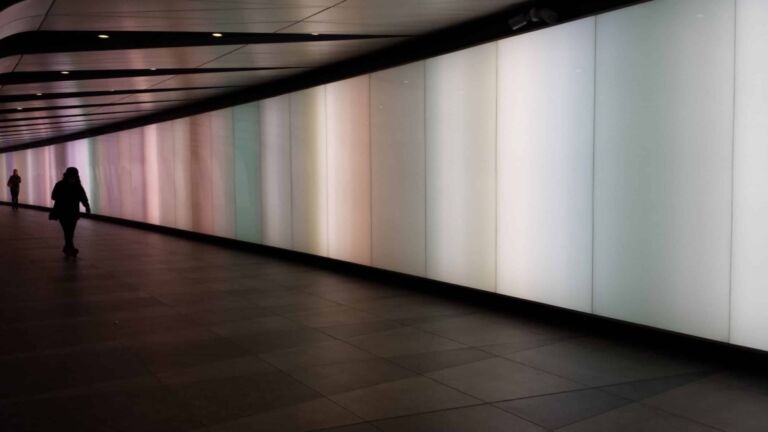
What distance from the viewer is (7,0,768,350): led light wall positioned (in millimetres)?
6848

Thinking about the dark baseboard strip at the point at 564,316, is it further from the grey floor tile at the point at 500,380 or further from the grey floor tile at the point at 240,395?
the grey floor tile at the point at 240,395

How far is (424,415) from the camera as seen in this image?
17.9 feet

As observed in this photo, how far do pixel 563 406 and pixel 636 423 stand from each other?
2.02ft

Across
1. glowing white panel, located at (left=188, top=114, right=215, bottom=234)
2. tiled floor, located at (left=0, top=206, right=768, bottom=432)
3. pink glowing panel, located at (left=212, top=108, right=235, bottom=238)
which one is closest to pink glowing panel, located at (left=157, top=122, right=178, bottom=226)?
glowing white panel, located at (left=188, top=114, right=215, bottom=234)

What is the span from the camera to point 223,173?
18.9 m

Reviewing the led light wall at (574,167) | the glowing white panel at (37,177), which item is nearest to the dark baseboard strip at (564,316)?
the led light wall at (574,167)

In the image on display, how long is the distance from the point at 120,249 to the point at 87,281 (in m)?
5.92

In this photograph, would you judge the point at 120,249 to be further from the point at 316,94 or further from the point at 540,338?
the point at 540,338

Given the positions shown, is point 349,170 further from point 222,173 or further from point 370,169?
point 222,173

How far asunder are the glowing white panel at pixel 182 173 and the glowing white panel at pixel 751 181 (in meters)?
16.9

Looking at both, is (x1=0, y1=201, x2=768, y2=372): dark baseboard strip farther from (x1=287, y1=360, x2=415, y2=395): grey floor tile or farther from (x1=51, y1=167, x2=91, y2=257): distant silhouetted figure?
(x1=51, y1=167, x2=91, y2=257): distant silhouetted figure

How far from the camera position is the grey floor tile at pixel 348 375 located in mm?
6219

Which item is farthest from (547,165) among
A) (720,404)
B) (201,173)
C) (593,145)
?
(201,173)

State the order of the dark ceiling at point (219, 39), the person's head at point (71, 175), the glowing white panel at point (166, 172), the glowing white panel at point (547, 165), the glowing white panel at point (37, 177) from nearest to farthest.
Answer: the dark ceiling at point (219, 39), the glowing white panel at point (547, 165), the person's head at point (71, 175), the glowing white panel at point (166, 172), the glowing white panel at point (37, 177)
